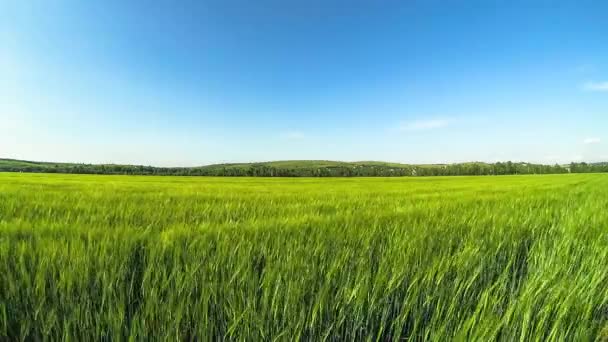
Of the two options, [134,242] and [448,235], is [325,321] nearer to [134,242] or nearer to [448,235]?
[134,242]

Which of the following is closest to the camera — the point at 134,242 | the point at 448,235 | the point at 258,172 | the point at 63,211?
the point at 134,242

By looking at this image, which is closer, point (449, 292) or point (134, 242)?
point (449, 292)

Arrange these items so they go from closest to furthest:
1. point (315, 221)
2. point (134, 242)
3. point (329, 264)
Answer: point (329, 264) < point (134, 242) < point (315, 221)

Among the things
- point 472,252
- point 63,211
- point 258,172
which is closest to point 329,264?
point 472,252

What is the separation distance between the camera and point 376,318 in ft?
3.69

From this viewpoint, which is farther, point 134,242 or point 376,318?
point 134,242

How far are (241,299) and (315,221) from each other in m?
1.85

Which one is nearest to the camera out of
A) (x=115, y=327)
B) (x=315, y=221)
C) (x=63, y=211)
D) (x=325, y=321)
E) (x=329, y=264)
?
(x=115, y=327)

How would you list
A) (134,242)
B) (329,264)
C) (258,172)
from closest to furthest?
(329,264) < (134,242) < (258,172)

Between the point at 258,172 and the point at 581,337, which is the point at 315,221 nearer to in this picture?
the point at 581,337

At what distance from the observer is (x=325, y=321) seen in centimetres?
109

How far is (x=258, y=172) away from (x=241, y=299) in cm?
6512

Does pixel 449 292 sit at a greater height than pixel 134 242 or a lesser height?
lesser

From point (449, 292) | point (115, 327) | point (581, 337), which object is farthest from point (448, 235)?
point (115, 327)
